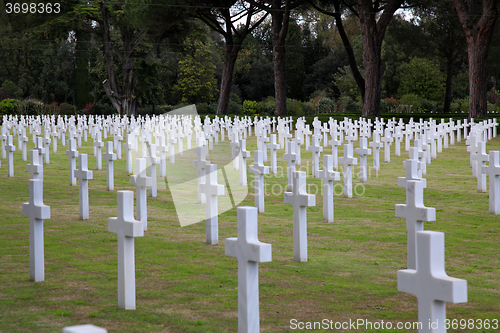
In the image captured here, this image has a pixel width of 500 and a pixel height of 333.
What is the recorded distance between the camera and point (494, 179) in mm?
8977

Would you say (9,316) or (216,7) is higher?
(216,7)

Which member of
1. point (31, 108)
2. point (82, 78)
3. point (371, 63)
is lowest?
point (31, 108)

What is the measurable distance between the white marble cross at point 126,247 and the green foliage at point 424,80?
157ft

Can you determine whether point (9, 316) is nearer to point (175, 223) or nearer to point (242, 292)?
point (242, 292)

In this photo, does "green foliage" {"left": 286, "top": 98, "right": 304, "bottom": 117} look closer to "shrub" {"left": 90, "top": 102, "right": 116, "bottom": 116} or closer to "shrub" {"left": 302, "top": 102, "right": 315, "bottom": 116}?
"shrub" {"left": 302, "top": 102, "right": 315, "bottom": 116}

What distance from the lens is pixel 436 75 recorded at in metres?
50.1

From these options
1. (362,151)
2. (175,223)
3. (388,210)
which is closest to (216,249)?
(175,223)

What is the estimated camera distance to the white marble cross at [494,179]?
8.93 metres

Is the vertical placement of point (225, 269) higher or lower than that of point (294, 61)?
lower

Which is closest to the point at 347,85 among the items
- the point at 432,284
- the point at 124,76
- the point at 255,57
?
the point at 255,57

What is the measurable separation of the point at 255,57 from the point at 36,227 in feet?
181

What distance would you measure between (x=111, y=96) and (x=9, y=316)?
4084 centimetres

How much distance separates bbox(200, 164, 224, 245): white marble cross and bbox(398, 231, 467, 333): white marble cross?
384 centimetres

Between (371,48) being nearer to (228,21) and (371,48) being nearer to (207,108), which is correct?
(228,21)
